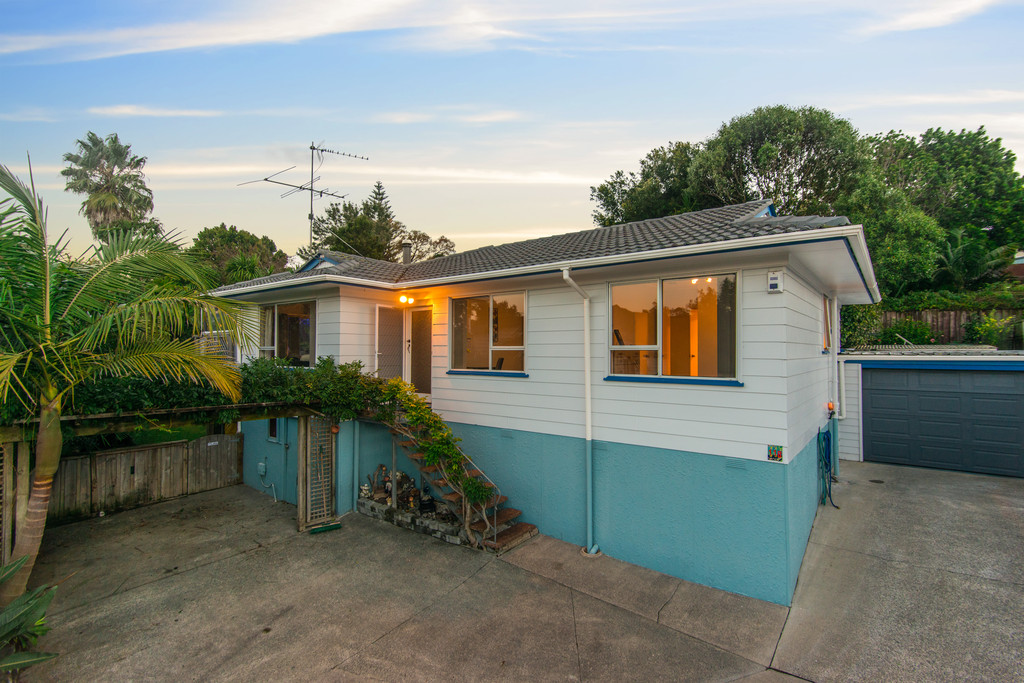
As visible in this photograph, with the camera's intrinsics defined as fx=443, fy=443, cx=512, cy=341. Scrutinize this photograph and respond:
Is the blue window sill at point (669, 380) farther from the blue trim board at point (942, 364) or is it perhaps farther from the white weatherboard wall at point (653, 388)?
the blue trim board at point (942, 364)

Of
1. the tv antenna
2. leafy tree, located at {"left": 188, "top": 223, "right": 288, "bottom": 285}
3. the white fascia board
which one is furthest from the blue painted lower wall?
leafy tree, located at {"left": 188, "top": 223, "right": 288, "bottom": 285}

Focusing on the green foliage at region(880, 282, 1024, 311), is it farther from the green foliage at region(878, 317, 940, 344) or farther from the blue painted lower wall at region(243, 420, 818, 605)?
the blue painted lower wall at region(243, 420, 818, 605)

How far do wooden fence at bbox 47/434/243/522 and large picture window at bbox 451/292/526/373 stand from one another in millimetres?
6447

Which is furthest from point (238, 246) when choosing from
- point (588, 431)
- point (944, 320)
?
point (944, 320)

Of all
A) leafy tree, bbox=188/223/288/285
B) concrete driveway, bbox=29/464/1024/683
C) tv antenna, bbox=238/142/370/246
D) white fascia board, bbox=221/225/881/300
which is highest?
leafy tree, bbox=188/223/288/285

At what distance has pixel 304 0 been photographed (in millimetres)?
6801

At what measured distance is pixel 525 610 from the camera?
4793 millimetres

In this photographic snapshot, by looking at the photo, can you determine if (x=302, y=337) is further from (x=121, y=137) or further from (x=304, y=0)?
(x=121, y=137)

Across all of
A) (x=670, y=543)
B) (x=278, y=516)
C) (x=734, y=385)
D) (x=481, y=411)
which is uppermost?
(x=734, y=385)

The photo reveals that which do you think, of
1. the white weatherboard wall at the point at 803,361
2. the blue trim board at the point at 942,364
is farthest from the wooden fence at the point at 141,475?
the blue trim board at the point at 942,364

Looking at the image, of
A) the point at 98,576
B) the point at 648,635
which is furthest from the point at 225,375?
the point at 648,635

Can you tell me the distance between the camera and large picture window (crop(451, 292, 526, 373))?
698 centimetres

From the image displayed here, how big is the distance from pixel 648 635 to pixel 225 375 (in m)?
5.33

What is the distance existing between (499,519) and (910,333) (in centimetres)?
1460
